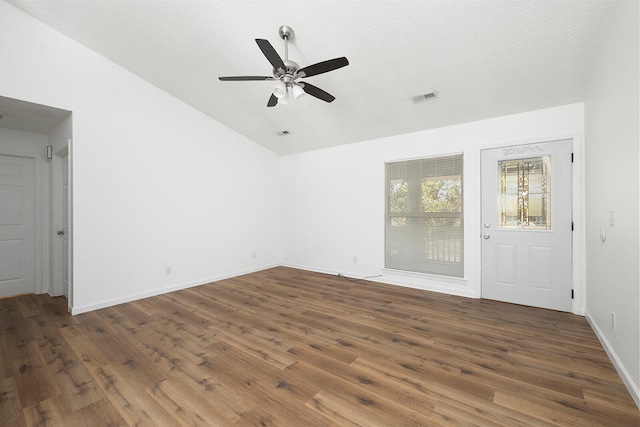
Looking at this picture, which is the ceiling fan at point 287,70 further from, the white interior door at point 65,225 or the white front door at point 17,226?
the white front door at point 17,226

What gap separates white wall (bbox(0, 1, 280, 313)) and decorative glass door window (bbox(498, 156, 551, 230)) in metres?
4.44

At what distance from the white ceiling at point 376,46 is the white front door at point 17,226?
234cm

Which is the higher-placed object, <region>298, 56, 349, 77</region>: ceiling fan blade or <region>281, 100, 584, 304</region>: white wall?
<region>298, 56, 349, 77</region>: ceiling fan blade

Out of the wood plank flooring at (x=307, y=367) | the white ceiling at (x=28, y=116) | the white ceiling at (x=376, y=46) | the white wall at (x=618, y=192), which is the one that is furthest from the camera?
the white ceiling at (x=28, y=116)

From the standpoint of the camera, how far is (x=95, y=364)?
2199 millimetres

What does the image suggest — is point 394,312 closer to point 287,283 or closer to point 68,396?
point 287,283

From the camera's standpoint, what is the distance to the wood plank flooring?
5.35ft

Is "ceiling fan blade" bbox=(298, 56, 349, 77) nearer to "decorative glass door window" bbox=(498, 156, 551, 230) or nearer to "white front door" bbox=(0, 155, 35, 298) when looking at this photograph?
"decorative glass door window" bbox=(498, 156, 551, 230)

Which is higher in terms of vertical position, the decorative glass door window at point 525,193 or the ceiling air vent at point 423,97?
the ceiling air vent at point 423,97

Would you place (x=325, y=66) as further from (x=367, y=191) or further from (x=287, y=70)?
(x=367, y=191)

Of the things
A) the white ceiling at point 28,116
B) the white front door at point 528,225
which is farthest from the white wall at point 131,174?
the white front door at point 528,225

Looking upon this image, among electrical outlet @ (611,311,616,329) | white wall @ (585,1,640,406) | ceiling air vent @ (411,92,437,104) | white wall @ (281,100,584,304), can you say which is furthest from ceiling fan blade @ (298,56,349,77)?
electrical outlet @ (611,311,616,329)

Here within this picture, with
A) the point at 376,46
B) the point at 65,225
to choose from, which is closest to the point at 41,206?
the point at 65,225

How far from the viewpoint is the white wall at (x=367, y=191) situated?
3497 mm
